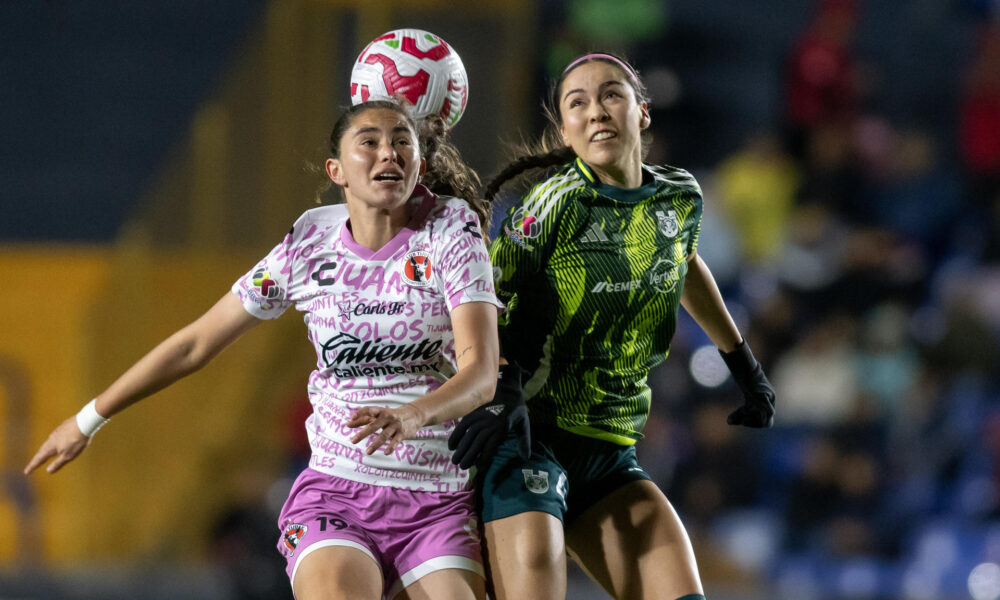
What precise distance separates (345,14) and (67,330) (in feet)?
8.80

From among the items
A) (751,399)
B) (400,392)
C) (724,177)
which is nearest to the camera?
(400,392)

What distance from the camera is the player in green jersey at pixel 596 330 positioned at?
338cm

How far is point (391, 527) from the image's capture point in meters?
3.23

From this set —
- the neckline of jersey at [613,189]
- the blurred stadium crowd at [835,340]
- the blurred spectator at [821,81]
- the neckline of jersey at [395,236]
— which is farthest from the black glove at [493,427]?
the blurred spectator at [821,81]

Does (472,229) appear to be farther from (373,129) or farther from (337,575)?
(337,575)

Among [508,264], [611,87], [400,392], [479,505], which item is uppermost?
[611,87]

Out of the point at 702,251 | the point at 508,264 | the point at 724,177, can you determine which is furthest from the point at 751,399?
the point at 724,177

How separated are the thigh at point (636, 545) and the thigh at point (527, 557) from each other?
0.83 feet

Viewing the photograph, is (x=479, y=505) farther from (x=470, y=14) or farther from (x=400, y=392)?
(x=470, y=14)

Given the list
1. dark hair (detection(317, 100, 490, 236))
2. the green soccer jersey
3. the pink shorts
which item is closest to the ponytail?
dark hair (detection(317, 100, 490, 236))

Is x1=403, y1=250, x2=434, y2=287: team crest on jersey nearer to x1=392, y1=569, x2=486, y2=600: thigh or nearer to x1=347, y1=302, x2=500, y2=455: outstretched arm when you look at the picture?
x1=347, y1=302, x2=500, y2=455: outstretched arm

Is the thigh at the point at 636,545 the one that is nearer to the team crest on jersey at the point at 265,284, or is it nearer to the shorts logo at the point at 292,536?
the shorts logo at the point at 292,536

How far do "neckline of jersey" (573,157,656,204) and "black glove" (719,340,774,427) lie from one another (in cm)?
69

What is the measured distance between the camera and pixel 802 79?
8656 mm
